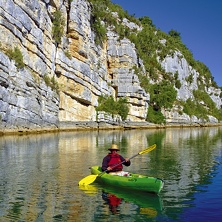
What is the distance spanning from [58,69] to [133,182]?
136 feet

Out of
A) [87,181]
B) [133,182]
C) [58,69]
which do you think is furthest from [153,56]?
[133,182]

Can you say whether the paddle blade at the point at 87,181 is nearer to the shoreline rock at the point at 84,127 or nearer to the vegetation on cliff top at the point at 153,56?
the shoreline rock at the point at 84,127

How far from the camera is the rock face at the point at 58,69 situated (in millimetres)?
39969

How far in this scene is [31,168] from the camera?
1772cm

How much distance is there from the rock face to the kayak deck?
2438 centimetres

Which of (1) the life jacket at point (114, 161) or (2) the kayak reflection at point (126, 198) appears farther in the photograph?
(1) the life jacket at point (114, 161)

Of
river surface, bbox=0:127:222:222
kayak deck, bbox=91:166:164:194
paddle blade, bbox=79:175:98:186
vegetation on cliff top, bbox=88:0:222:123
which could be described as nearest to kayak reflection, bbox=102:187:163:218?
river surface, bbox=0:127:222:222

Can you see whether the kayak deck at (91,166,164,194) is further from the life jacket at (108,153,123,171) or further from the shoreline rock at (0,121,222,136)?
the shoreline rock at (0,121,222,136)

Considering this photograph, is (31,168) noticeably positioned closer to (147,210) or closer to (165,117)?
(147,210)

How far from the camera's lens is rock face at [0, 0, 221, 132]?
3997cm

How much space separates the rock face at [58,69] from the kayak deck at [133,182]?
24.4m

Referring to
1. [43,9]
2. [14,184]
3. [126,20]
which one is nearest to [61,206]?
[14,184]

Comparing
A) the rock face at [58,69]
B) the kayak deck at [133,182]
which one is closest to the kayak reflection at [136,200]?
the kayak deck at [133,182]

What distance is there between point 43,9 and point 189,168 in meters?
37.7
